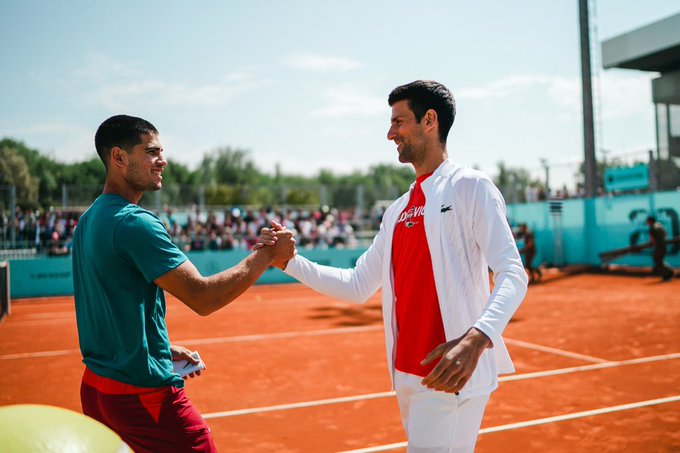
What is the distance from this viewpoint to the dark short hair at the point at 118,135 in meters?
2.97

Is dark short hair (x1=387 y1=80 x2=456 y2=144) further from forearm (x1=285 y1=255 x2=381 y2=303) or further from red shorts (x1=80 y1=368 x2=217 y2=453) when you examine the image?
red shorts (x1=80 y1=368 x2=217 y2=453)

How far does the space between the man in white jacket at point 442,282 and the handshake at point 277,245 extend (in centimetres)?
64

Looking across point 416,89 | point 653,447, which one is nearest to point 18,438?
point 416,89

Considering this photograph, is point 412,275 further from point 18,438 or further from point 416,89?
point 18,438

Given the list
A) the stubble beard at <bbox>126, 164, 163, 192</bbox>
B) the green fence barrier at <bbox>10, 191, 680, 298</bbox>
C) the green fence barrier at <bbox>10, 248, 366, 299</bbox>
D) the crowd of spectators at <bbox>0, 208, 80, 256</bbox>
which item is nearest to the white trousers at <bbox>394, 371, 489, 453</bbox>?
the stubble beard at <bbox>126, 164, 163, 192</bbox>

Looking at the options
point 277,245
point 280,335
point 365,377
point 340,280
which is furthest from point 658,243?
point 277,245

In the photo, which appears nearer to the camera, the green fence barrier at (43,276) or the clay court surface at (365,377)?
the clay court surface at (365,377)

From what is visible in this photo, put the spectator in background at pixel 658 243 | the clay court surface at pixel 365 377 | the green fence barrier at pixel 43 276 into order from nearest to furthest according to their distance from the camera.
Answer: the clay court surface at pixel 365 377
the spectator in background at pixel 658 243
the green fence barrier at pixel 43 276

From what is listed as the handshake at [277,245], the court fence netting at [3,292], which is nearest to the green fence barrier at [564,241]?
the court fence netting at [3,292]

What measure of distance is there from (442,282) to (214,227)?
72.1 feet

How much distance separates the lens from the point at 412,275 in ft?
9.99

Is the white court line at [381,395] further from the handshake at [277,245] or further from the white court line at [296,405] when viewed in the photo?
the handshake at [277,245]

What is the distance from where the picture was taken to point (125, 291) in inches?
106

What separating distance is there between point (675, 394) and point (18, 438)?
710 cm
